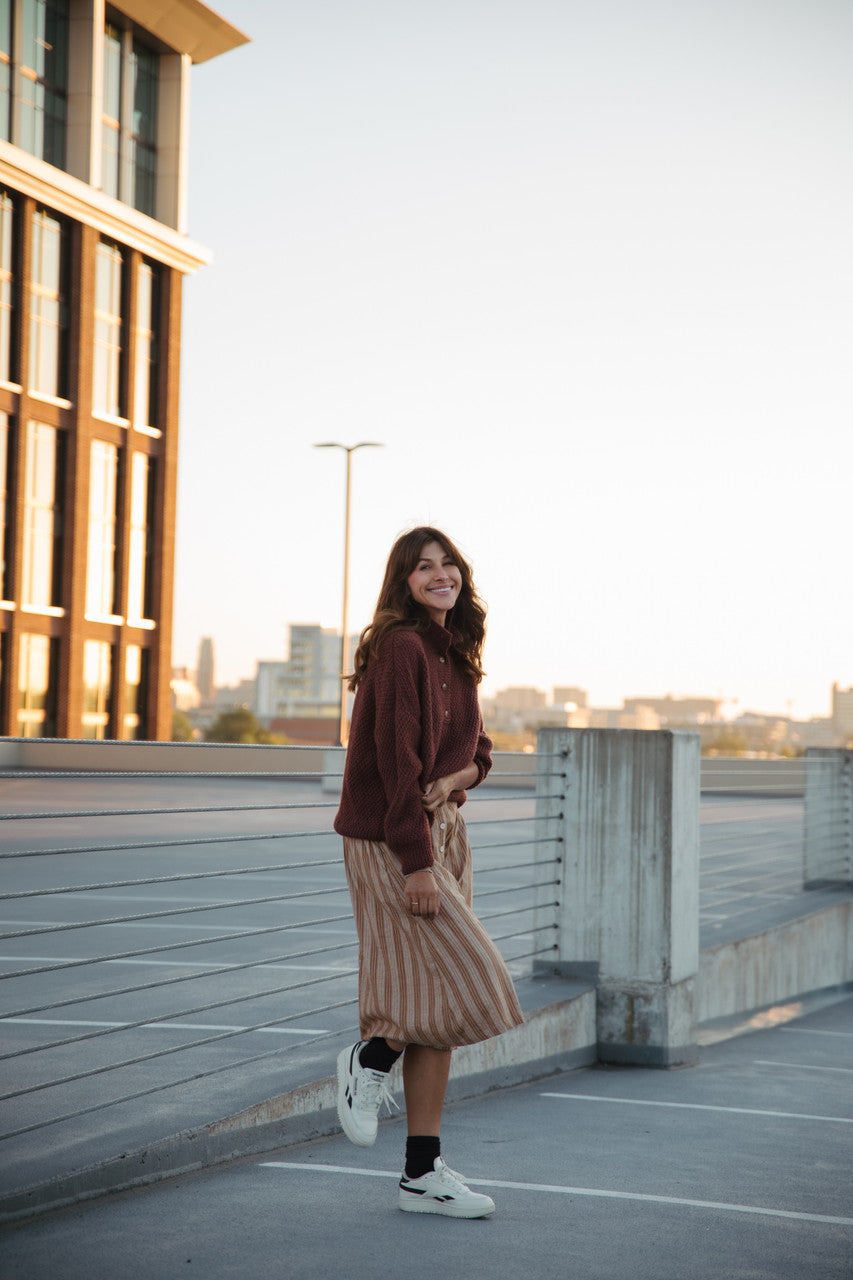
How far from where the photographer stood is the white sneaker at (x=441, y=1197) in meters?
3.49

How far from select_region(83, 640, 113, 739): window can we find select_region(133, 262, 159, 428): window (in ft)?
23.8

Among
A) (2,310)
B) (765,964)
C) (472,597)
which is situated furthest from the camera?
(2,310)

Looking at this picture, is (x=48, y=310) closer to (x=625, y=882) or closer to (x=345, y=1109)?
(x=625, y=882)

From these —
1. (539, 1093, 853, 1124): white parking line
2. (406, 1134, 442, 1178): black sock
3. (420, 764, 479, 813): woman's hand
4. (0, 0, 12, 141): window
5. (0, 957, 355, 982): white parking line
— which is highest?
(0, 0, 12, 141): window

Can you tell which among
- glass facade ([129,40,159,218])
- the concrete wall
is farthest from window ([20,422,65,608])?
the concrete wall

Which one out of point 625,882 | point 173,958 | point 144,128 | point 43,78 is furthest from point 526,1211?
point 144,128

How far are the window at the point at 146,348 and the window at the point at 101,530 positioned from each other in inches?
75.1

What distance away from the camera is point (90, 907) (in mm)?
9531

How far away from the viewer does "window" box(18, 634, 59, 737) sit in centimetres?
3556

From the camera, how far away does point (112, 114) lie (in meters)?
38.0

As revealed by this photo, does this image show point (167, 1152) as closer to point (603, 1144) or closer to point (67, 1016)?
point (603, 1144)

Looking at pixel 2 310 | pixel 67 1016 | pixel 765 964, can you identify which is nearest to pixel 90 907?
pixel 67 1016

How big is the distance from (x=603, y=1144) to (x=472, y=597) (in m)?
2.14

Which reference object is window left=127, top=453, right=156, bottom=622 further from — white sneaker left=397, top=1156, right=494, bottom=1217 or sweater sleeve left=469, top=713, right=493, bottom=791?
white sneaker left=397, top=1156, right=494, bottom=1217
